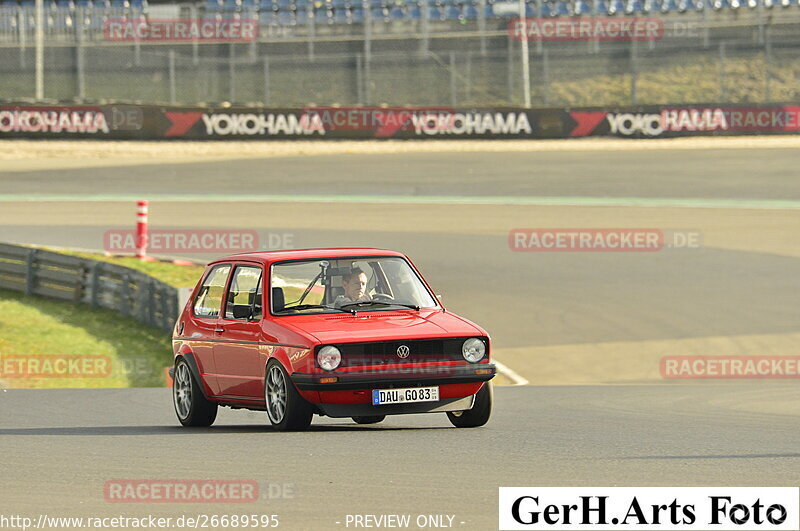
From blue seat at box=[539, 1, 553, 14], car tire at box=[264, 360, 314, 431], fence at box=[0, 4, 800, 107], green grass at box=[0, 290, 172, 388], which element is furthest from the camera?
blue seat at box=[539, 1, 553, 14]

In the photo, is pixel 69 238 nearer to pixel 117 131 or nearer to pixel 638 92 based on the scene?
pixel 117 131

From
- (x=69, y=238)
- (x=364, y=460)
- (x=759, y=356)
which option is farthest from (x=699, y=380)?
(x=69, y=238)

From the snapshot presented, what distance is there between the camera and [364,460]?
7723 mm

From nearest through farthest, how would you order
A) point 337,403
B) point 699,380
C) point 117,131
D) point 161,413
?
point 337,403 < point 161,413 < point 699,380 < point 117,131

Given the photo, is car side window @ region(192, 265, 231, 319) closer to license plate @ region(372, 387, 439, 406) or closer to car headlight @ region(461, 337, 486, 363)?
license plate @ region(372, 387, 439, 406)

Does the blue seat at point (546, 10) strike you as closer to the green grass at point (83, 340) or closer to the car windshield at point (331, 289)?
the green grass at point (83, 340)

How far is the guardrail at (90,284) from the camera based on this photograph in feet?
65.2

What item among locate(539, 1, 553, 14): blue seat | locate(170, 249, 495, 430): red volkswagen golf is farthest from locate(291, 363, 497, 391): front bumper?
locate(539, 1, 553, 14): blue seat

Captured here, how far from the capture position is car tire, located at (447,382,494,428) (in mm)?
9133

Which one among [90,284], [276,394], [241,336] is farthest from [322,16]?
[276,394]

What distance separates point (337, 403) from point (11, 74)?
42601mm

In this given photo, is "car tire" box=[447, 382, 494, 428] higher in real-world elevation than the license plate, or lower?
lower

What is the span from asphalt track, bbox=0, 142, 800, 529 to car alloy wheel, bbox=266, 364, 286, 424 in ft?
0.87

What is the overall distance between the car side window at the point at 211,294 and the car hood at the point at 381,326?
42.2 inches
